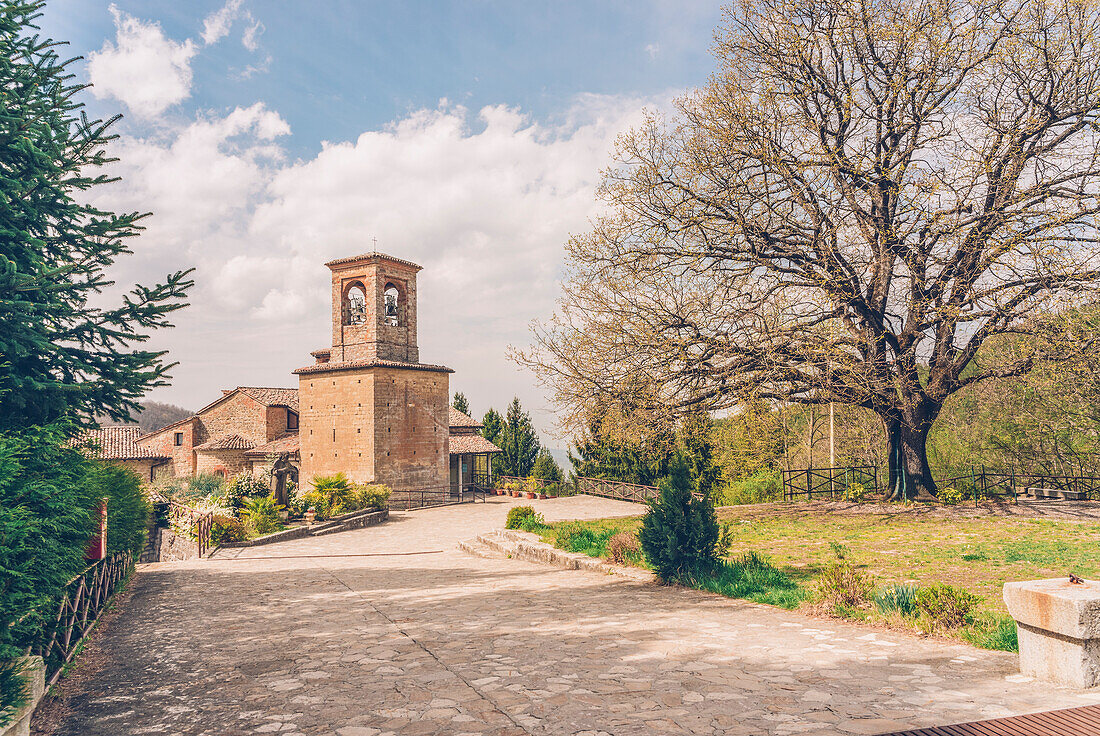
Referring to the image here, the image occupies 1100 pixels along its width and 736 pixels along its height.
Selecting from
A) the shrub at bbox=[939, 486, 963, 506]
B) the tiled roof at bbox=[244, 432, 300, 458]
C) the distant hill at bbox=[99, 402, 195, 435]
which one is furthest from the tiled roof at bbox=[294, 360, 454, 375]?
the distant hill at bbox=[99, 402, 195, 435]

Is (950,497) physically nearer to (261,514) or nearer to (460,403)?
(261,514)

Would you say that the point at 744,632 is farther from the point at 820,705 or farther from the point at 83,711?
the point at 83,711

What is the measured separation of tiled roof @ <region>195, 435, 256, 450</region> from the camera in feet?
123

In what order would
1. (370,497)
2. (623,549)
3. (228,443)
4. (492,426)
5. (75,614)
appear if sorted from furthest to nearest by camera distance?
1. (492,426)
2. (228,443)
3. (370,497)
4. (623,549)
5. (75,614)

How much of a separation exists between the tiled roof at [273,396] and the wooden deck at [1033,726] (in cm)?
4054

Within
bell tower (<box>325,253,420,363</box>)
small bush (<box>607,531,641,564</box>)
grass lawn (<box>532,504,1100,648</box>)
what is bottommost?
grass lawn (<box>532,504,1100,648</box>)

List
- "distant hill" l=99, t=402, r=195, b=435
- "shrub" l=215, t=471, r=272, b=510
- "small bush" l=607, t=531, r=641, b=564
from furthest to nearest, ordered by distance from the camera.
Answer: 1. "distant hill" l=99, t=402, r=195, b=435
2. "shrub" l=215, t=471, r=272, b=510
3. "small bush" l=607, t=531, r=641, b=564

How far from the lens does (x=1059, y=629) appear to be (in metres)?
4.45

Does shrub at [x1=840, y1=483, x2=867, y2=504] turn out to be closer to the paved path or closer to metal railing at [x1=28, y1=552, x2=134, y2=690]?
the paved path

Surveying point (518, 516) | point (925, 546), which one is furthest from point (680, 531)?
point (518, 516)

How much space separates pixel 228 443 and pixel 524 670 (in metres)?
37.3

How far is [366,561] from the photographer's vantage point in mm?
14820

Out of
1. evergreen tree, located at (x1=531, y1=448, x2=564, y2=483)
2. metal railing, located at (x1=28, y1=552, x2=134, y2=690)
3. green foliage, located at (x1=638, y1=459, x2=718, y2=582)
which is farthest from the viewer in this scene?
evergreen tree, located at (x1=531, y1=448, x2=564, y2=483)

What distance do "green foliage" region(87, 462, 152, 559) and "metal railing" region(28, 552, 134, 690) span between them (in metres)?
0.41
